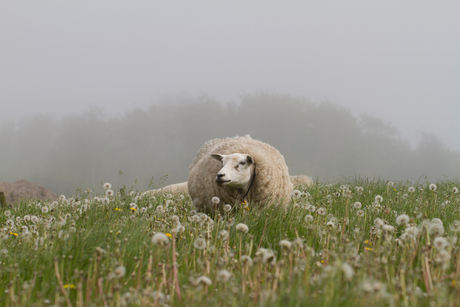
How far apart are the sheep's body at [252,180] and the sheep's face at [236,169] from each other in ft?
1.05

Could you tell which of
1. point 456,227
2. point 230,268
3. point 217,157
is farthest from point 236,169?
point 456,227

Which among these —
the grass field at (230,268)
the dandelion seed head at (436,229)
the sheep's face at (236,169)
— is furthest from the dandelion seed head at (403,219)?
the sheep's face at (236,169)

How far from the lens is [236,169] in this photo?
697 centimetres

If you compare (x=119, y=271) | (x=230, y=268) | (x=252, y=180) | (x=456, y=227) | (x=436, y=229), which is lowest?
(x=252, y=180)

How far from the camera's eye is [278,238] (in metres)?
4.77

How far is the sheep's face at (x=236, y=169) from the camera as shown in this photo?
6.78m

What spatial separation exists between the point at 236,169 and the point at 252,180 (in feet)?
2.73

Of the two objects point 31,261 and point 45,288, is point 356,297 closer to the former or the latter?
point 45,288

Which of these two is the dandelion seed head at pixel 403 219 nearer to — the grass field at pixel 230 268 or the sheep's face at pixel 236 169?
the grass field at pixel 230 268

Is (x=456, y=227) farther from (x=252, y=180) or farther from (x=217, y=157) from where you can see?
(x=217, y=157)

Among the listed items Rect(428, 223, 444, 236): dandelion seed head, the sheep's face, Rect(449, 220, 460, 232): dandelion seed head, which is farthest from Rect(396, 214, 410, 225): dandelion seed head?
the sheep's face

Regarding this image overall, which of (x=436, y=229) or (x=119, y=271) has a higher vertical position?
(x=119, y=271)

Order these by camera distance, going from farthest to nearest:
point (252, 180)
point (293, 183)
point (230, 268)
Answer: point (293, 183)
point (252, 180)
point (230, 268)

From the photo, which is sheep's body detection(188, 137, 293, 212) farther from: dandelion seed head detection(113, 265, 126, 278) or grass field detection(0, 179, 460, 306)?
dandelion seed head detection(113, 265, 126, 278)
